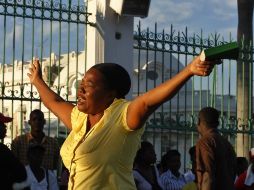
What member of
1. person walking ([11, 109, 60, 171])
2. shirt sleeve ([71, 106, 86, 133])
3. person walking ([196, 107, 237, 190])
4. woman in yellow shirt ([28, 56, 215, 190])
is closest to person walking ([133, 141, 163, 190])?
person walking ([11, 109, 60, 171])

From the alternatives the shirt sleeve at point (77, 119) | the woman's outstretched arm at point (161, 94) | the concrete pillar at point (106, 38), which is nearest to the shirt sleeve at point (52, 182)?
the concrete pillar at point (106, 38)

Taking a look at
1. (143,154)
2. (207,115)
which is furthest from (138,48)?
(207,115)

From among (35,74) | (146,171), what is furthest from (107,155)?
(146,171)

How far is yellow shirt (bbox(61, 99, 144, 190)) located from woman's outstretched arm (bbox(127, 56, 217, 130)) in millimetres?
77

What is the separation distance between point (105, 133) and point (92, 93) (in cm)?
21

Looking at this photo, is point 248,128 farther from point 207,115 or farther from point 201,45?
point 207,115

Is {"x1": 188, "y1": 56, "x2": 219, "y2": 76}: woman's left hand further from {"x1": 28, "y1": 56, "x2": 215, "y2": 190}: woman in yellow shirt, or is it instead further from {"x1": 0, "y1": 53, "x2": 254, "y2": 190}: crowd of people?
{"x1": 28, "y1": 56, "x2": 215, "y2": 190}: woman in yellow shirt

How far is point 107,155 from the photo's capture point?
121 inches

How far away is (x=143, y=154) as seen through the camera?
6961 millimetres

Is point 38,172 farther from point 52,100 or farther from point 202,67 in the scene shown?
point 202,67

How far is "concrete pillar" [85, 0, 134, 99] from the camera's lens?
29.5 feet

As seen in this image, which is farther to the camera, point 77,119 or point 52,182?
point 52,182

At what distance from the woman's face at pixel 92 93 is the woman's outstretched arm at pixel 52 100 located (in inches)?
13.3

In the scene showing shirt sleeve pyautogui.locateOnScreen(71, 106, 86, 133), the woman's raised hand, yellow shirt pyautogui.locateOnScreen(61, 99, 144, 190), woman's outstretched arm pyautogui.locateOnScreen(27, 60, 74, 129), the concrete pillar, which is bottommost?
yellow shirt pyautogui.locateOnScreen(61, 99, 144, 190)
